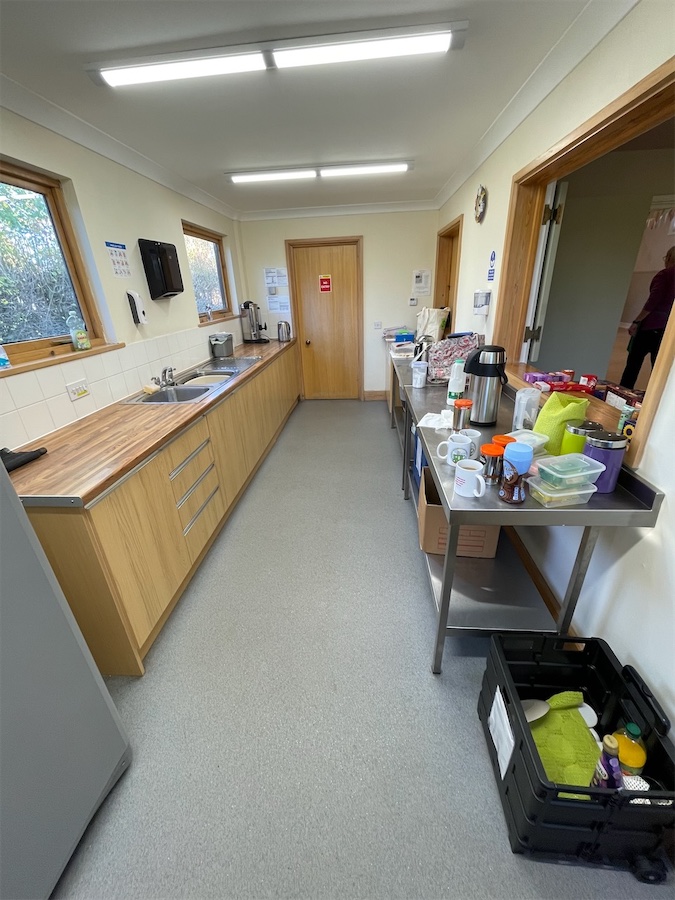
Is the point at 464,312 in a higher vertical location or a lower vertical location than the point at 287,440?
higher

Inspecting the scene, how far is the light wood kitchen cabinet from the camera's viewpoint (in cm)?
127

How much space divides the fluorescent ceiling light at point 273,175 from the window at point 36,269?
1.50 m

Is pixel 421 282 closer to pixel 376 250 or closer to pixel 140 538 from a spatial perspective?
pixel 376 250

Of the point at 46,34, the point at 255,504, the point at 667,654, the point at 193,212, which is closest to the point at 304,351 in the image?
the point at 193,212

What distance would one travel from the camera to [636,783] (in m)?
0.95

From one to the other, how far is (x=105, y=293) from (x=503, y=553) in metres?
2.81

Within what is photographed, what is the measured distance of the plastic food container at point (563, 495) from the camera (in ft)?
3.63

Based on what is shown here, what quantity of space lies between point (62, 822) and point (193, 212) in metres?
4.06

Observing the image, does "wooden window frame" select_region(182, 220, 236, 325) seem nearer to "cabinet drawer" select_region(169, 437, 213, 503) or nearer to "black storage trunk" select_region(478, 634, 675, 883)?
"cabinet drawer" select_region(169, 437, 213, 503)

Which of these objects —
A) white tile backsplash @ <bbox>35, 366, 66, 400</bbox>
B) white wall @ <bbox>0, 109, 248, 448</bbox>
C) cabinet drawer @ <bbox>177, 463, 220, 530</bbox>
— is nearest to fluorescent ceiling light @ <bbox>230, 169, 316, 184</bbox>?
white wall @ <bbox>0, 109, 248, 448</bbox>

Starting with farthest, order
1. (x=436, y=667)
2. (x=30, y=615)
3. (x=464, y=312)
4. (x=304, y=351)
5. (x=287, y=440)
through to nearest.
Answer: (x=304, y=351) → (x=287, y=440) → (x=464, y=312) → (x=436, y=667) → (x=30, y=615)

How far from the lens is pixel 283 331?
4.59 meters

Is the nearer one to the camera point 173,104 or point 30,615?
point 30,615

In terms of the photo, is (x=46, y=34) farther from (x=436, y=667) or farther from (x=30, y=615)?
(x=436, y=667)
